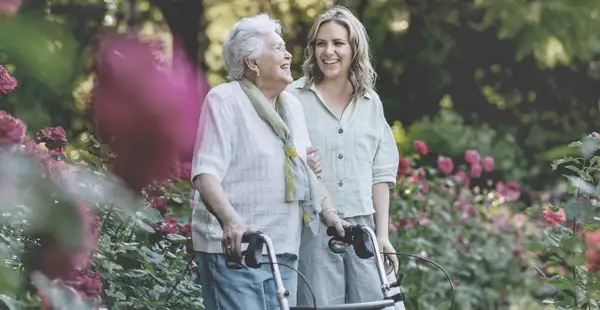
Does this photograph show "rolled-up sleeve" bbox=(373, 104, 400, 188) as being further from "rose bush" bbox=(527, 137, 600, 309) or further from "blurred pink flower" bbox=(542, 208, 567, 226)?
"blurred pink flower" bbox=(542, 208, 567, 226)

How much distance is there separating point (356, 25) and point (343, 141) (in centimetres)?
38

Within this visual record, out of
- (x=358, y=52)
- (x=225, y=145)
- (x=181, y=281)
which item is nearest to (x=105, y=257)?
(x=181, y=281)

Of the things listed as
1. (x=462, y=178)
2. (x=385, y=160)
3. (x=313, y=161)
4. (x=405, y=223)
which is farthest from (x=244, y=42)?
(x=462, y=178)

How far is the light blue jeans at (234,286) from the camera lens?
3.22m

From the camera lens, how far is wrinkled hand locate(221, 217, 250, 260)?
299cm

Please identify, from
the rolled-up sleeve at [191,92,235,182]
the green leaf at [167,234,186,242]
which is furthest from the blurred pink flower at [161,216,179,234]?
the rolled-up sleeve at [191,92,235,182]

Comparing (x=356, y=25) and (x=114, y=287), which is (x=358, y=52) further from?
(x=114, y=287)

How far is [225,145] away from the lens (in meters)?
3.24

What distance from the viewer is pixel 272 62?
3.33 metres

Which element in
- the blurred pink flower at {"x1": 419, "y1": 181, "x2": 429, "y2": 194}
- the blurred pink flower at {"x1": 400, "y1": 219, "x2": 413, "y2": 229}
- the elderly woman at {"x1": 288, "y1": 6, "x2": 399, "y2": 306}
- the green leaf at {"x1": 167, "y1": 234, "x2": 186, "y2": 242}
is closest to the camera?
the elderly woman at {"x1": 288, "y1": 6, "x2": 399, "y2": 306}

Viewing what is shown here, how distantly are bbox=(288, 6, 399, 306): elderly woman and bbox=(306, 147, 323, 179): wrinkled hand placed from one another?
1.01 ft

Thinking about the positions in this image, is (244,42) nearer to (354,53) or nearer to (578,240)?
(354,53)

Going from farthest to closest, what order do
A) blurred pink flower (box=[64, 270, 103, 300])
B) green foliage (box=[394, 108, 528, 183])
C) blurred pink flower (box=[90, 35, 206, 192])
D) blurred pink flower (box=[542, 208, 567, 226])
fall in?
1. green foliage (box=[394, 108, 528, 183])
2. blurred pink flower (box=[542, 208, 567, 226])
3. blurred pink flower (box=[64, 270, 103, 300])
4. blurred pink flower (box=[90, 35, 206, 192])

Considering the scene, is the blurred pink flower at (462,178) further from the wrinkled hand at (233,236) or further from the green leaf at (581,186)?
the wrinkled hand at (233,236)
